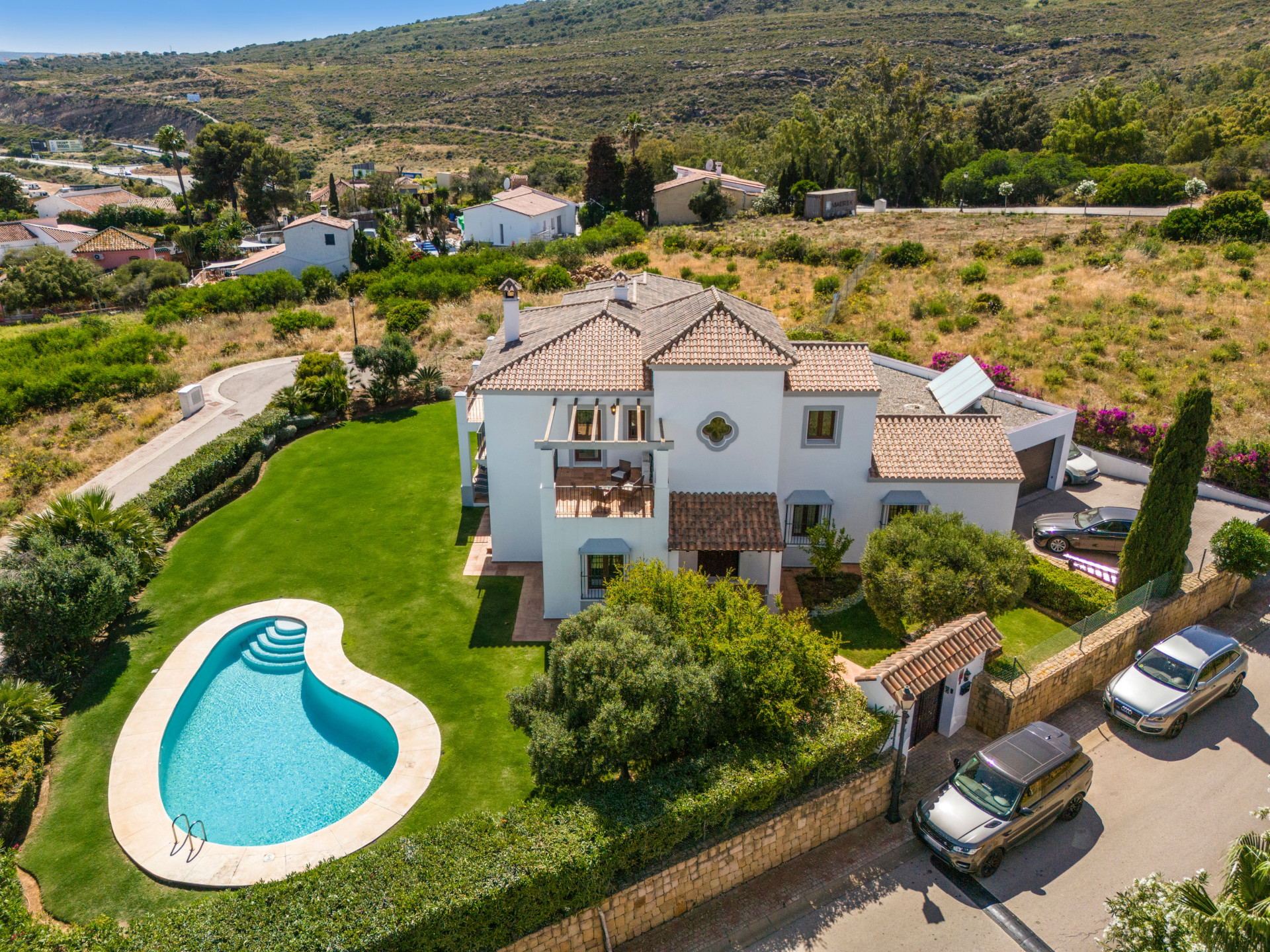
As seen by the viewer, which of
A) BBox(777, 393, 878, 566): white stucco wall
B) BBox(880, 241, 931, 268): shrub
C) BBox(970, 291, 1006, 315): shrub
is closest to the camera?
BBox(777, 393, 878, 566): white stucco wall

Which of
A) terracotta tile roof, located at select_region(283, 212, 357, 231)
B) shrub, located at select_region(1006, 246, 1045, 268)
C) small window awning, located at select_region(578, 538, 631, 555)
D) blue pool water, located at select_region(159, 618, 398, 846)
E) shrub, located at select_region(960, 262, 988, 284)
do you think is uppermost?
terracotta tile roof, located at select_region(283, 212, 357, 231)

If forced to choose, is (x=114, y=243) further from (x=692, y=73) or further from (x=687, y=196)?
(x=692, y=73)

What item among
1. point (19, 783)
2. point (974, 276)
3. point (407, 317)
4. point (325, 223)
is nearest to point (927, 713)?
point (19, 783)

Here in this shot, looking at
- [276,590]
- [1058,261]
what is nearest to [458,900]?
[276,590]

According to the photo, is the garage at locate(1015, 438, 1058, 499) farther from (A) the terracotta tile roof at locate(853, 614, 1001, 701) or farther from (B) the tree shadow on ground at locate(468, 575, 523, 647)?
(B) the tree shadow on ground at locate(468, 575, 523, 647)

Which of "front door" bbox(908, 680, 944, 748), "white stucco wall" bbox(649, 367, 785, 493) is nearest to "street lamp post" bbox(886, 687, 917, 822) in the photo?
"front door" bbox(908, 680, 944, 748)

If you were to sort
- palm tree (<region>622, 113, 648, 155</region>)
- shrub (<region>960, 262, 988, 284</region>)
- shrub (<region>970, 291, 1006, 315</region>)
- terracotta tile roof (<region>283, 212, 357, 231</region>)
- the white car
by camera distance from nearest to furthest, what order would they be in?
the white car < shrub (<region>970, 291, 1006, 315</region>) < shrub (<region>960, 262, 988, 284</region>) < terracotta tile roof (<region>283, 212, 357, 231</region>) < palm tree (<region>622, 113, 648, 155</region>)

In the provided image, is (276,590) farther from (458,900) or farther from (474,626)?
(458,900)
